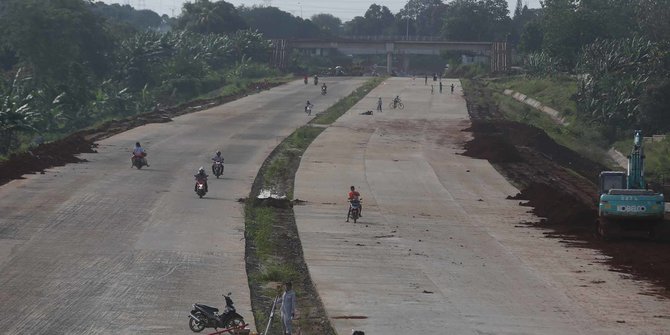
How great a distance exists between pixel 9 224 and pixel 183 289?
11068 mm

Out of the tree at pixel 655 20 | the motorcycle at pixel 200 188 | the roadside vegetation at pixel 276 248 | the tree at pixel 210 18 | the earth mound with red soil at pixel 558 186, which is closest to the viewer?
the roadside vegetation at pixel 276 248

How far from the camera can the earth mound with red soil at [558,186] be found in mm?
32625

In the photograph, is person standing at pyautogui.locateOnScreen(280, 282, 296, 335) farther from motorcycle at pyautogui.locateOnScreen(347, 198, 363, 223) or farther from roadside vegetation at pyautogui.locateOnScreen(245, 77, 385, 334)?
motorcycle at pyautogui.locateOnScreen(347, 198, 363, 223)

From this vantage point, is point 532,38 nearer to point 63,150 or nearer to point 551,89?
point 551,89

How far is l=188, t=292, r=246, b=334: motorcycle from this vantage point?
2244 centimetres

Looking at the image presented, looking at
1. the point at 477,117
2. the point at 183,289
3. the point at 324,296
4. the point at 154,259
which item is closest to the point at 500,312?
the point at 324,296

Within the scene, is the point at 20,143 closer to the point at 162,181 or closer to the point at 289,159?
the point at 289,159

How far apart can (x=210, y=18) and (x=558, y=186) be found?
140071mm

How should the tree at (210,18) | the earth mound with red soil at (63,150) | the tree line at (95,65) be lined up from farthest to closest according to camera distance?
1. the tree at (210,18)
2. the tree line at (95,65)
3. the earth mound with red soil at (63,150)

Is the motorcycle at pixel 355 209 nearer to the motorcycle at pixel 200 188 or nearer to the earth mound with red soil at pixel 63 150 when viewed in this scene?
the motorcycle at pixel 200 188

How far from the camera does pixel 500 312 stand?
26.0 m

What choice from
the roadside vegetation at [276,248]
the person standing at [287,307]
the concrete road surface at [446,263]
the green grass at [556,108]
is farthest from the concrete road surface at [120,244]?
the green grass at [556,108]

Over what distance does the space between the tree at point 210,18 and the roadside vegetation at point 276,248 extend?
128m

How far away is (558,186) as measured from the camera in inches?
2077
